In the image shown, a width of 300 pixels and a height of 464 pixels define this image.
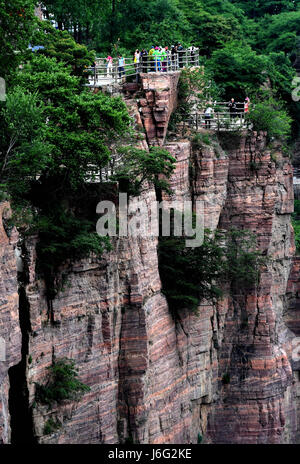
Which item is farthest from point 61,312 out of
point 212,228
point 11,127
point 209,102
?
point 209,102

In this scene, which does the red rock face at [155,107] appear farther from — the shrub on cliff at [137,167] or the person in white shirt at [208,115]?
the person in white shirt at [208,115]

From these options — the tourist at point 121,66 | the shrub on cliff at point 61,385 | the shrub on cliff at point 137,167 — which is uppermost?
the tourist at point 121,66

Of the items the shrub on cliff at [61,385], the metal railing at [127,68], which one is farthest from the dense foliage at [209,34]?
the shrub on cliff at [61,385]

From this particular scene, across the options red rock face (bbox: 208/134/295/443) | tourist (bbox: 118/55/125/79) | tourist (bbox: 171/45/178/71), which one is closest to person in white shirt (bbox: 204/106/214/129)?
red rock face (bbox: 208/134/295/443)

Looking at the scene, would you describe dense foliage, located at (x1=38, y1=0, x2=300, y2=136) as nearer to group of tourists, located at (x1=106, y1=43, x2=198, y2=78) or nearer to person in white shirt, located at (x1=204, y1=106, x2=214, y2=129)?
group of tourists, located at (x1=106, y1=43, x2=198, y2=78)

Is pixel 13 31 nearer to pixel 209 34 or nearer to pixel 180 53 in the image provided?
pixel 180 53
